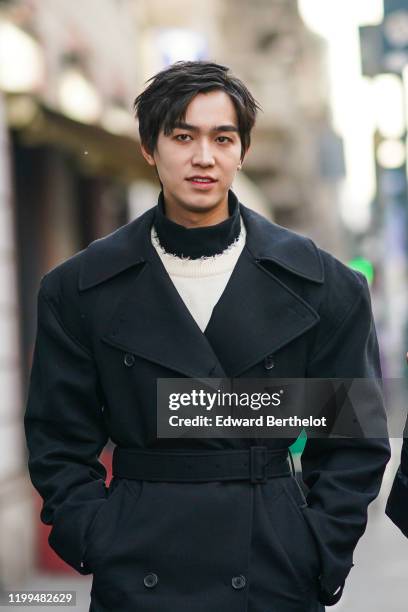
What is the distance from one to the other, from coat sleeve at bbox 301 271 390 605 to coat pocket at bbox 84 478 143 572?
452mm

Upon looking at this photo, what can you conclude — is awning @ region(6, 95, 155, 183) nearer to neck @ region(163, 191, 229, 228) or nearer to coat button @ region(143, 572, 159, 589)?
neck @ region(163, 191, 229, 228)

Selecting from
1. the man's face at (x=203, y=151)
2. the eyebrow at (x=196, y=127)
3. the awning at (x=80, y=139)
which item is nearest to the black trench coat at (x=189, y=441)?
the man's face at (x=203, y=151)

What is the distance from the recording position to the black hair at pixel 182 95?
3.39 m

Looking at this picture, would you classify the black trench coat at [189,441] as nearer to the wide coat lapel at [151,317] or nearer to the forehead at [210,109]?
the wide coat lapel at [151,317]

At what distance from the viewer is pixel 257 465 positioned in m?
3.36

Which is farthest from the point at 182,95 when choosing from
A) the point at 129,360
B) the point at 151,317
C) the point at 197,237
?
the point at 129,360

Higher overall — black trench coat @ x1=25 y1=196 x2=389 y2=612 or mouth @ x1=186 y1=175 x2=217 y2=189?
mouth @ x1=186 y1=175 x2=217 y2=189

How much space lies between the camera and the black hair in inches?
134

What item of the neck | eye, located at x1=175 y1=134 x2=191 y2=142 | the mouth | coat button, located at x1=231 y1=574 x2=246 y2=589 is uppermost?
eye, located at x1=175 y1=134 x2=191 y2=142

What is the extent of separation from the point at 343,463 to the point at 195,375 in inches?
17.6

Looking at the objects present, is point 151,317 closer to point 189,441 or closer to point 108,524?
point 189,441

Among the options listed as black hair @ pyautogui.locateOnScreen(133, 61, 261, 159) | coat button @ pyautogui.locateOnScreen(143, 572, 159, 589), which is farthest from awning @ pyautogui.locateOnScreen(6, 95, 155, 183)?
coat button @ pyautogui.locateOnScreen(143, 572, 159, 589)

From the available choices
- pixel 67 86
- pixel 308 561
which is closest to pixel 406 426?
pixel 308 561

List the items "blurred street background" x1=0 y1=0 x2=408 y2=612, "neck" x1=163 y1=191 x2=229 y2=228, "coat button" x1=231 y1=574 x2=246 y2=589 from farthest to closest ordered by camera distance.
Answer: "blurred street background" x1=0 y1=0 x2=408 y2=612, "neck" x1=163 y1=191 x2=229 y2=228, "coat button" x1=231 y1=574 x2=246 y2=589
